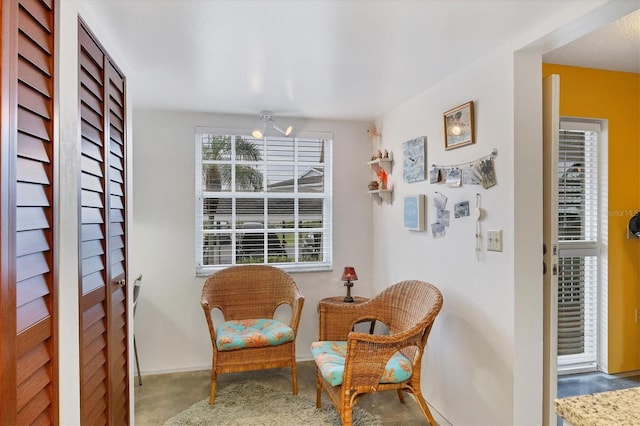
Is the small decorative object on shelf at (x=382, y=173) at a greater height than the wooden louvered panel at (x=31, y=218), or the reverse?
the small decorative object on shelf at (x=382, y=173)

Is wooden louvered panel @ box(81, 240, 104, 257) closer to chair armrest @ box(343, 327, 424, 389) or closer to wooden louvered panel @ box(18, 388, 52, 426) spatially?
wooden louvered panel @ box(18, 388, 52, 426)

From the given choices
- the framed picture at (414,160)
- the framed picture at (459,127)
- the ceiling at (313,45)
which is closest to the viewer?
the ceiling at (313,45)

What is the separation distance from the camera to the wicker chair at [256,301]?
286 centimetres

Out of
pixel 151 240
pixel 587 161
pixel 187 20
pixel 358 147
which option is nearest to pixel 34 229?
pixel 187 20

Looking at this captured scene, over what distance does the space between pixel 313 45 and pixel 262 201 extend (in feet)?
6.07

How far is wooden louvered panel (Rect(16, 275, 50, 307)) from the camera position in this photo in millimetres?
938

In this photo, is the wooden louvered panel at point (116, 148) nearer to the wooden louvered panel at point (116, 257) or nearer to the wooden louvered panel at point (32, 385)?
the wooden louvered panel at point (116, 257)

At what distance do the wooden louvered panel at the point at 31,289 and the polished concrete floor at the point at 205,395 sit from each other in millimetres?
1862

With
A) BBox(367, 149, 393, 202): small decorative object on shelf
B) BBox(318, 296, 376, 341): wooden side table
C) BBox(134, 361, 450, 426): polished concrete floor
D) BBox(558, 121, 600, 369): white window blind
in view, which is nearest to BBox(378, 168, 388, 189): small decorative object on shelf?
BBox(367, 149, 393, 202): small decorative object on shelf

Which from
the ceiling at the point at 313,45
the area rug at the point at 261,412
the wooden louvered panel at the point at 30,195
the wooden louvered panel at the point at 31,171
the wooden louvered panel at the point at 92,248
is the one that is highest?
the ceiling at the point at 313,45

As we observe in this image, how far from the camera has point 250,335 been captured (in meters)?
2.81

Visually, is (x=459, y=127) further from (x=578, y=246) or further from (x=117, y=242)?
(x=117, y=242)

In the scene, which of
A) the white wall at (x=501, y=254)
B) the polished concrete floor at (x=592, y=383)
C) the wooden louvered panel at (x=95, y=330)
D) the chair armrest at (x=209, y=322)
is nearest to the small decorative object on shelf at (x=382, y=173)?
the white wall at (x=501, y=254)

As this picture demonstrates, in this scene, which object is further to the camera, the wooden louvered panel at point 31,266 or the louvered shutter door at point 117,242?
the louvered shutter door at point 117,242
